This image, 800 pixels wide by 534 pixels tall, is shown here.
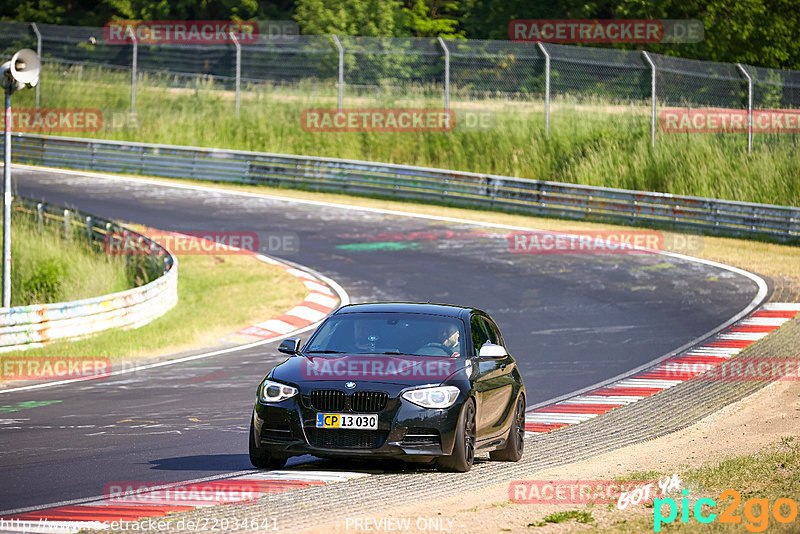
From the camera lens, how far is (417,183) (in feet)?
111

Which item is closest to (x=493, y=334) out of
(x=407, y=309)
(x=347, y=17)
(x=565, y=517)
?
(x=407, y=309)

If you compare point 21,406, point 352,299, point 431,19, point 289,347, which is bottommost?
point 352,299

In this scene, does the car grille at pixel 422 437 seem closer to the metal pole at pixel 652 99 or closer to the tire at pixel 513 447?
the tire at pixel 513 447

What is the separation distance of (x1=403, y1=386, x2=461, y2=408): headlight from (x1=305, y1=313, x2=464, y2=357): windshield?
28.8 inches

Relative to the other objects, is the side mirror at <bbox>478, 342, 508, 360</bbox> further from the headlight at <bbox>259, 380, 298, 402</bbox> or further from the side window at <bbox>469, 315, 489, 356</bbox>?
the headlight at <bbox>259, 380, 298, 402</bbox>

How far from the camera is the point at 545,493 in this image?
850 centimetres

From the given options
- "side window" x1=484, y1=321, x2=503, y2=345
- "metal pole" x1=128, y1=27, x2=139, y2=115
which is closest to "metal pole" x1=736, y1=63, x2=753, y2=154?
"metal pole" x1=128, y1=27, x2=139, y2=115

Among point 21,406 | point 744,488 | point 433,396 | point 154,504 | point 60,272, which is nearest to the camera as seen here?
point 744,488

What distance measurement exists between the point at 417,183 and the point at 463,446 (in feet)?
80.9

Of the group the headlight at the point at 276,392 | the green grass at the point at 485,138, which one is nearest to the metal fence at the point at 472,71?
the green grass at the point at 485,138

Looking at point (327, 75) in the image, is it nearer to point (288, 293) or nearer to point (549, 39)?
point (288, 293)

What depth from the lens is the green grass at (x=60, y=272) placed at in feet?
75.7

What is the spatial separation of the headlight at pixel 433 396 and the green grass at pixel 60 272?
46.9ft

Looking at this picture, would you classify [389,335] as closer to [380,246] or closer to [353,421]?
[353,421]
